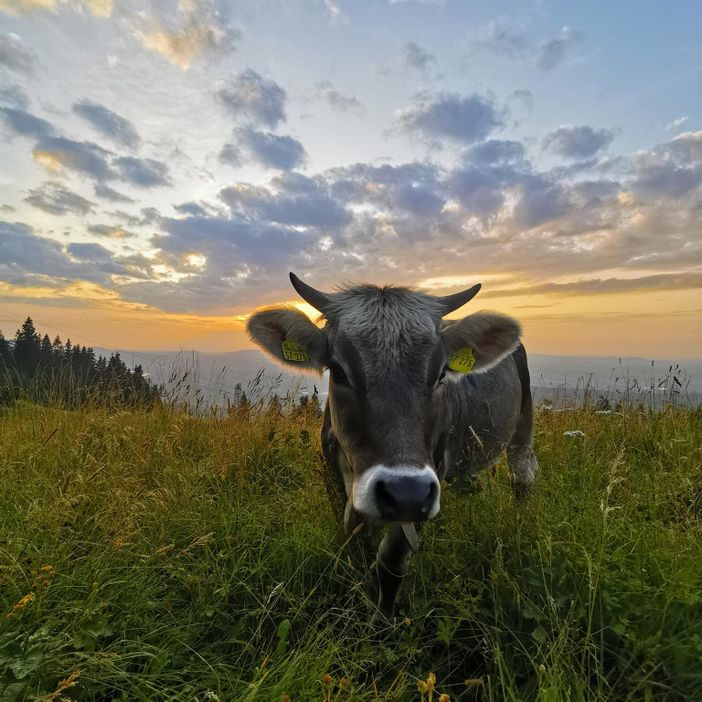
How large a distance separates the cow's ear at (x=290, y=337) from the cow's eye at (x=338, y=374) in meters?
0.25

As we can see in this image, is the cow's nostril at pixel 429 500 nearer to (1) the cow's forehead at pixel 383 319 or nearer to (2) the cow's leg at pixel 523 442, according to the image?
(1) the cow's forehead at pixel 383 319

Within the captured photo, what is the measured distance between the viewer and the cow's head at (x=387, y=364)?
9.32ft

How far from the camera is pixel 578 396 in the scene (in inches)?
360

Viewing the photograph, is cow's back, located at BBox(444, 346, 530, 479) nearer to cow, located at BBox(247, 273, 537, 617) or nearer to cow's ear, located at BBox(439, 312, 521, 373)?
cow, located at BBox(247, 273, 537, 617)

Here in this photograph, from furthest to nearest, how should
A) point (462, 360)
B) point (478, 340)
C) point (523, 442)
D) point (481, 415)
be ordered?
point (523, 442) → point (481, 415) → point (478, 340) → point (462, 360)

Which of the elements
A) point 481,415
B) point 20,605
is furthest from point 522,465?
point 20,605

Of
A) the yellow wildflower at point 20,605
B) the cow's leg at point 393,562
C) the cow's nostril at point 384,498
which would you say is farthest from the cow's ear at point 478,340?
the yellow wildflower at point 20,605

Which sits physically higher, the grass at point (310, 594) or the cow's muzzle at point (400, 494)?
the cow's muzzle at point (400, 494)

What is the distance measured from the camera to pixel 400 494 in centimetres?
273

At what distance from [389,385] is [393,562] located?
1419 millimetres

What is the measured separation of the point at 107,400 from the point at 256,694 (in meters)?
6.87

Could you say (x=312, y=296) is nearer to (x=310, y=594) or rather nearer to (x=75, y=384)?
(x=310, y=594)

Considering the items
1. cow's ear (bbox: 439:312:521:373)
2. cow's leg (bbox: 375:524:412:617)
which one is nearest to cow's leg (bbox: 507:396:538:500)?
cow's ear (bbox: 439:312:521:373)

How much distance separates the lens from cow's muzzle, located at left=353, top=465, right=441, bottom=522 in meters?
2.73
